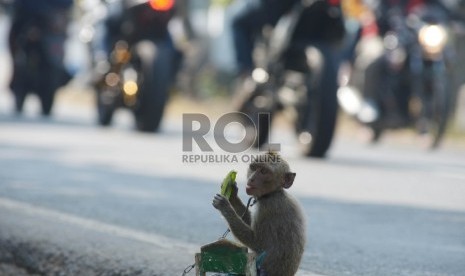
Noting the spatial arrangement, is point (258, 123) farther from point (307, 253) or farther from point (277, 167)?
point (277, 167)

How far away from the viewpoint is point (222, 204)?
3801 millimetres

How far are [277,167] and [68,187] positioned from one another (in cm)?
506

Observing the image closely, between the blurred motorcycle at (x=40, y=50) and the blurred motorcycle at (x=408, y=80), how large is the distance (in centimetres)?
375

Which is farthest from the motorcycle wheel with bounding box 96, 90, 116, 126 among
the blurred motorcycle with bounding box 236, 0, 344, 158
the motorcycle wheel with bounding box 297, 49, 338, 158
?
the motorcycle wheel with bounding box 297, 49, 338, 158

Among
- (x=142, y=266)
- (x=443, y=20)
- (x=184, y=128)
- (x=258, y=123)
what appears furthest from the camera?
(x=184, y=128)

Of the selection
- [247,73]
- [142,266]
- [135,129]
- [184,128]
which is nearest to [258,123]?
[247,73]

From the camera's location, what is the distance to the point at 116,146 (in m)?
12.8

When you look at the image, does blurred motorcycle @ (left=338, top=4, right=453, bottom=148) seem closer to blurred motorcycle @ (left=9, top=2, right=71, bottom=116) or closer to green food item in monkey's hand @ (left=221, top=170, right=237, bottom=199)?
blurred motorcycle @ (left=9, top=2, right=71, bottom=116)

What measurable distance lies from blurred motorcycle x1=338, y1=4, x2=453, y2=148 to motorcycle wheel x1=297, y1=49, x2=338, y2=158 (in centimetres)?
262

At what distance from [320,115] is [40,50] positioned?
660cm

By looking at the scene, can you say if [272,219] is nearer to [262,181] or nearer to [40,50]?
[262,181]

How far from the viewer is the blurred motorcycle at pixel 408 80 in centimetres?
1404

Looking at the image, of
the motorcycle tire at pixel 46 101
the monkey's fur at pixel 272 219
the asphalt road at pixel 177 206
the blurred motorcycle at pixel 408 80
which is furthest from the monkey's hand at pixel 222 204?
the motorcycle tire at pixel 46 101

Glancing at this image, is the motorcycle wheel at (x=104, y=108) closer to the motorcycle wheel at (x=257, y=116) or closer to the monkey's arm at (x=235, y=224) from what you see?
the motorcycle wheel at (x=257, y=116)
